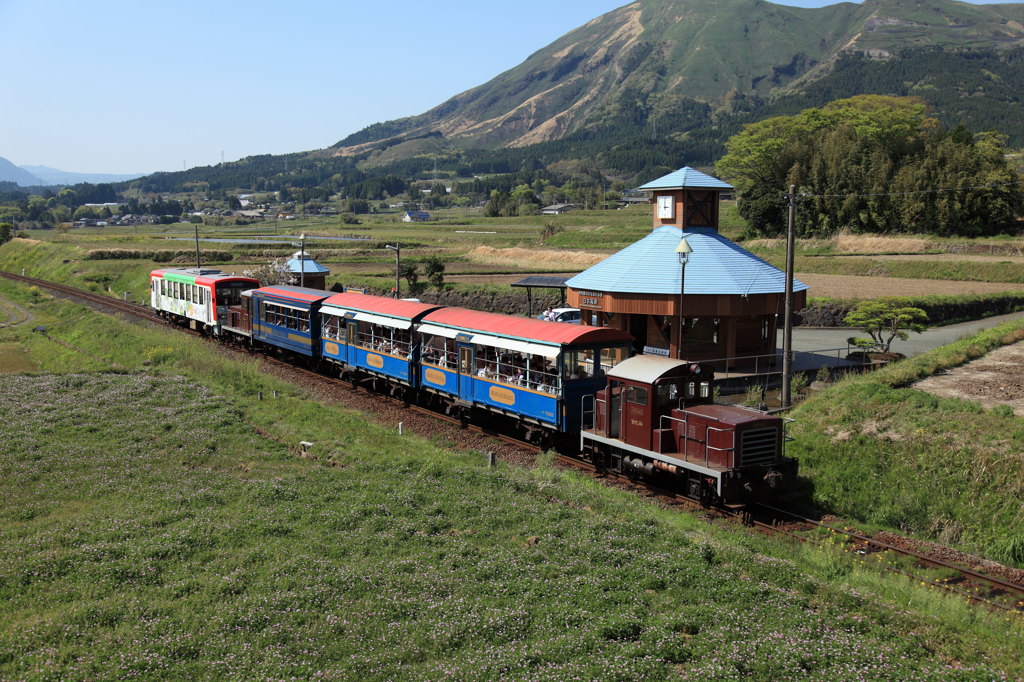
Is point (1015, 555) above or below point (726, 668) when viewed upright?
below

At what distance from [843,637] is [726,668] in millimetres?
1960

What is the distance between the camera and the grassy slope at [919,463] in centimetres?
1680

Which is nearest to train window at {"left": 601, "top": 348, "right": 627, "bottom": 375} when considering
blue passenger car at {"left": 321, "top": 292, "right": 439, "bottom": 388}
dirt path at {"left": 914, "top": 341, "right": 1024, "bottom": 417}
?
blue passenger car at {"left": 321, "top": 292, "right": 439, "bottom": 388}

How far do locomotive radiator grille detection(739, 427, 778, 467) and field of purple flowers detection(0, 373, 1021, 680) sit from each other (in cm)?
234

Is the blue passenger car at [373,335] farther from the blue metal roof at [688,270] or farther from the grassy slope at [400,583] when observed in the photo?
the blue metal roof at [688,270]

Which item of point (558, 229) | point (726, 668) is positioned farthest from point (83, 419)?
point (558, 229)

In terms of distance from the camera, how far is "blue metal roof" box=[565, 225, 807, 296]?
30906 millimetres

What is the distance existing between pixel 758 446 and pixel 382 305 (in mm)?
16643

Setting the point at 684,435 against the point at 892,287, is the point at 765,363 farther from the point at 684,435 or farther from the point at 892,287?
the point at 892,287

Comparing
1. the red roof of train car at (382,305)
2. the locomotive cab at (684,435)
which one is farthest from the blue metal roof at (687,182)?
the locomotive cab at (684,435)

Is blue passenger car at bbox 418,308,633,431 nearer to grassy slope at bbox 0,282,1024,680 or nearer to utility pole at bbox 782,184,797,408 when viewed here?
grassy slope at bbox 0,282,1024,680

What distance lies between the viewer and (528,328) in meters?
21.8

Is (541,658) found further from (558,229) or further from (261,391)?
(558,229)

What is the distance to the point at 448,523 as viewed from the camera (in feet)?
48.0
